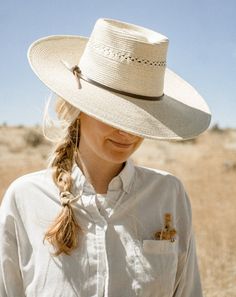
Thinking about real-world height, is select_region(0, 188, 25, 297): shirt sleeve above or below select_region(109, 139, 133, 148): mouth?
below

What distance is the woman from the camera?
1.93 metres

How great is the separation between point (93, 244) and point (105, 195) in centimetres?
22

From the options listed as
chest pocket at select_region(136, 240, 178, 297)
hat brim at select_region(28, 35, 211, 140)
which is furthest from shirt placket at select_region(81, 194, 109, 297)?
hat brim at select_region(28, 35, 211, 140)

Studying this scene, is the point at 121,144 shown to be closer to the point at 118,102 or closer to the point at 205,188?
the point at 118,102

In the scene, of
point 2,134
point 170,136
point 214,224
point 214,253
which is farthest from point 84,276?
point 2,134

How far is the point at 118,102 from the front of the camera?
194cm

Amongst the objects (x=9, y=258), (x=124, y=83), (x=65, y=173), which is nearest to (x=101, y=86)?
(x=124, y=83)

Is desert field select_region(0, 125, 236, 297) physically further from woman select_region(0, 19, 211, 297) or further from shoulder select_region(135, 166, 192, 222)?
woman select_region(0, 19, 211, 297)

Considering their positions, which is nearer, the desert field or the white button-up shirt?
the white button-up shirt

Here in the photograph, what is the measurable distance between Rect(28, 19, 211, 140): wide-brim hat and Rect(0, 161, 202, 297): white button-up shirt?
0.29 meters

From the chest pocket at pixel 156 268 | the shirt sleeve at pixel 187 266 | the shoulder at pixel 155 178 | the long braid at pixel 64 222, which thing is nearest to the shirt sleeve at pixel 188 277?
the shirt sleeve at pixel 187 266

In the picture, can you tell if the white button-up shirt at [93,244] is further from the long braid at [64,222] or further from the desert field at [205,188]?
the desert field at [205,188]

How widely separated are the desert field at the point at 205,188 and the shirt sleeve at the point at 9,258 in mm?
3357

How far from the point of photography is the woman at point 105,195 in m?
1.93
